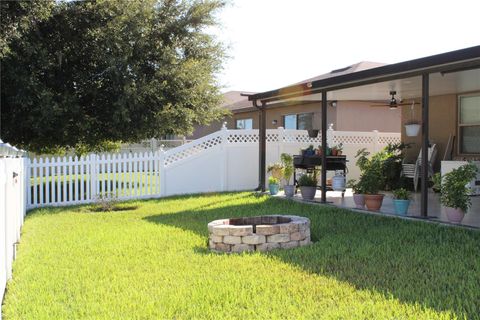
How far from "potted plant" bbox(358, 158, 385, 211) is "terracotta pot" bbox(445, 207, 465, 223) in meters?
1.50

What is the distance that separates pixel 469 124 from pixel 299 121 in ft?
25.9

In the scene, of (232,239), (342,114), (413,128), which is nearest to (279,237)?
(232,239)

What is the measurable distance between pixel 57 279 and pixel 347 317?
2902mm

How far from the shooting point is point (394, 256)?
5207 mm

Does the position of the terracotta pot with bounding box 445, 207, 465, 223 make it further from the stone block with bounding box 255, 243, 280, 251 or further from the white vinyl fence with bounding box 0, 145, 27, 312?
the white vinyl fence with bounding box 0, 145, 27, 312

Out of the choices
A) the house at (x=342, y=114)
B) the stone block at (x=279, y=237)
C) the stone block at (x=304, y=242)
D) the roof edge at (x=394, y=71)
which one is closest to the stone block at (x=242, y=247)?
the stone block at (x=279, y=237)

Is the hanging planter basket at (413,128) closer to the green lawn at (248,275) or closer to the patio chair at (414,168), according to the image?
the patio chair at (414,168)

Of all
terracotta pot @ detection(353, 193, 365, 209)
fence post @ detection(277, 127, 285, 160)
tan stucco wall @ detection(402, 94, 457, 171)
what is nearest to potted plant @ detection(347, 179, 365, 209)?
terracotta pot @ detection(353, 193, 365, 209)

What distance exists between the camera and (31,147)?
43.8 ft

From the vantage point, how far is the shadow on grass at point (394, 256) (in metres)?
3.97

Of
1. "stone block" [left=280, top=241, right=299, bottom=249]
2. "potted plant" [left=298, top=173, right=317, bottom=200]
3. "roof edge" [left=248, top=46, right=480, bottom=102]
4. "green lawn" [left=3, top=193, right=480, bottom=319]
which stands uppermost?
"roof edge" [left=248, top=46, right=480, bottom=102]

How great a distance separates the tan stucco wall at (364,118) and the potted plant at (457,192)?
9655mm

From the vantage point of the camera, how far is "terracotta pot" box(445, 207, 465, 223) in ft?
21.8

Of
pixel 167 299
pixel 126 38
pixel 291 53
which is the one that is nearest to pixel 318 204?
pixel 167 299
